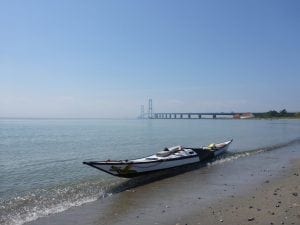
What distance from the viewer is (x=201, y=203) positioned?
15594mm

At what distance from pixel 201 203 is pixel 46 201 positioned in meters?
6.61

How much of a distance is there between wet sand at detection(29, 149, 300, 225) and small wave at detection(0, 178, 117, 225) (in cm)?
71

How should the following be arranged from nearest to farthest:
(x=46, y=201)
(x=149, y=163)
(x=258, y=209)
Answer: (x=258, y=209), (x=46, y=201), (x=149, y=163)

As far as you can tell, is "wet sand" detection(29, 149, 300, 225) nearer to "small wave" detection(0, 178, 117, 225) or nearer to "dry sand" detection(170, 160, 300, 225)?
"dry sand" detection(170, 160, 300, 225)

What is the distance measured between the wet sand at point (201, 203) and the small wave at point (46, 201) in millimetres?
712

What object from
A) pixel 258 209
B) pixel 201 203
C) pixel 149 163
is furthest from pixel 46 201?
pixel 258 209

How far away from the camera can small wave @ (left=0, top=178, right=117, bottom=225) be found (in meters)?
14.8

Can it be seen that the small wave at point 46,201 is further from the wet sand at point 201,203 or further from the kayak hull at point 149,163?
the kayak hull at point 149,163

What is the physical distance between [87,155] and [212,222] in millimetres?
26620

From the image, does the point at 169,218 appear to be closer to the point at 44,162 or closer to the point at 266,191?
the point at 266,191

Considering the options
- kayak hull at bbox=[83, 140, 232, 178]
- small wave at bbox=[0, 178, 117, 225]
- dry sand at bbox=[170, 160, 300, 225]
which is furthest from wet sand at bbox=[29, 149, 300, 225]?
kayak hull at bbox=[83, 140, 232, 178]

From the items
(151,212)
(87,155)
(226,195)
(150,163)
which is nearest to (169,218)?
(151,212)

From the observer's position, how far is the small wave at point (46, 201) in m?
14.8

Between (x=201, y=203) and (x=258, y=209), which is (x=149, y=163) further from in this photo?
(x=258, y=209)
